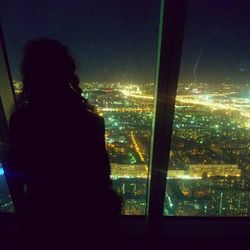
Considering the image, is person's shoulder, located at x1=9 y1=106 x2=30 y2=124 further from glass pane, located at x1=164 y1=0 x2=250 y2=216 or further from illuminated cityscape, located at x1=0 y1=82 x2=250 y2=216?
glass pane, located at x1=164 y1=0 x2=250 y2=216

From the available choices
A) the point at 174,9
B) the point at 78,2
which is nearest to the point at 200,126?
the point at 174,9

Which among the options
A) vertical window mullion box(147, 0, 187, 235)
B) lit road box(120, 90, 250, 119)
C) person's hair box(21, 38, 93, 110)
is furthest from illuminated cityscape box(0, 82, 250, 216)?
person's hair box(21, 38, 93, 110)

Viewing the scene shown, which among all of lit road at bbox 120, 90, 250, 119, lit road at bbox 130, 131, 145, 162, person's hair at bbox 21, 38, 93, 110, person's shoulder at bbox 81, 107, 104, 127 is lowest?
lit road at bbox 130, 131, 145, 162

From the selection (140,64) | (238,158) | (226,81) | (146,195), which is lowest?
(146,195)

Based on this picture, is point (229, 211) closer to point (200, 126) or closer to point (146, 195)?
point (146, 195)

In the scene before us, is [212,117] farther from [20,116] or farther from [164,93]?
[20,116]

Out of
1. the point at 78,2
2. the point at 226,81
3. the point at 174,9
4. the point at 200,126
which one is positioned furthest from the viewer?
the point at 200,126
